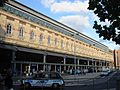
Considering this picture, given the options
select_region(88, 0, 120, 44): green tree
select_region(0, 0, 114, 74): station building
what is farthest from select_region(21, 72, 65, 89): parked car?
select_region(0, 0, 114, 74): station building

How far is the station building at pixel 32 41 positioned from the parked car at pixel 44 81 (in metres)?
16.0

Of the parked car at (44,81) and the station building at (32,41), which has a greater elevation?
the station building at (32,41)

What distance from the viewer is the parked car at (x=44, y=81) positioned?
25719 mm

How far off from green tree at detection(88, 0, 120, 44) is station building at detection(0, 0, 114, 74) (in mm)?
27090

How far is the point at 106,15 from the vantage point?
1340 centimetres

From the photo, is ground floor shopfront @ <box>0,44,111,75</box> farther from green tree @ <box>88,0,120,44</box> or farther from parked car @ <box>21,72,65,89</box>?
green tree @ <box>88,0,120,44</box>

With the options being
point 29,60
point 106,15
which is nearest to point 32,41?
point 29,60

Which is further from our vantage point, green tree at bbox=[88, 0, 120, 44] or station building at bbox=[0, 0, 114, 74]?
station building at bbox=[0, 0, 114, 74]

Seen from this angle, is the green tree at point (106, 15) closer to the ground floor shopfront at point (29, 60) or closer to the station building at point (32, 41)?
the station building at point (32, 41)

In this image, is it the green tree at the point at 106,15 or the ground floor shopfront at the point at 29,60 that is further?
the ground floor shopfront at the point at 29,60

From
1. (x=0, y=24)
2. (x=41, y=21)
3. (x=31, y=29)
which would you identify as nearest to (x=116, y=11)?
(x=0, y=24)

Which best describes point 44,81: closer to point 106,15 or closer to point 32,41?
point 106,15

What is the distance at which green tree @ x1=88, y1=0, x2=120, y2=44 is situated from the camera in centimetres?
1320

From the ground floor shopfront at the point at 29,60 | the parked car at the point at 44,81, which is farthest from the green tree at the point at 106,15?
the ground floor shopfront at the point at 29,60
